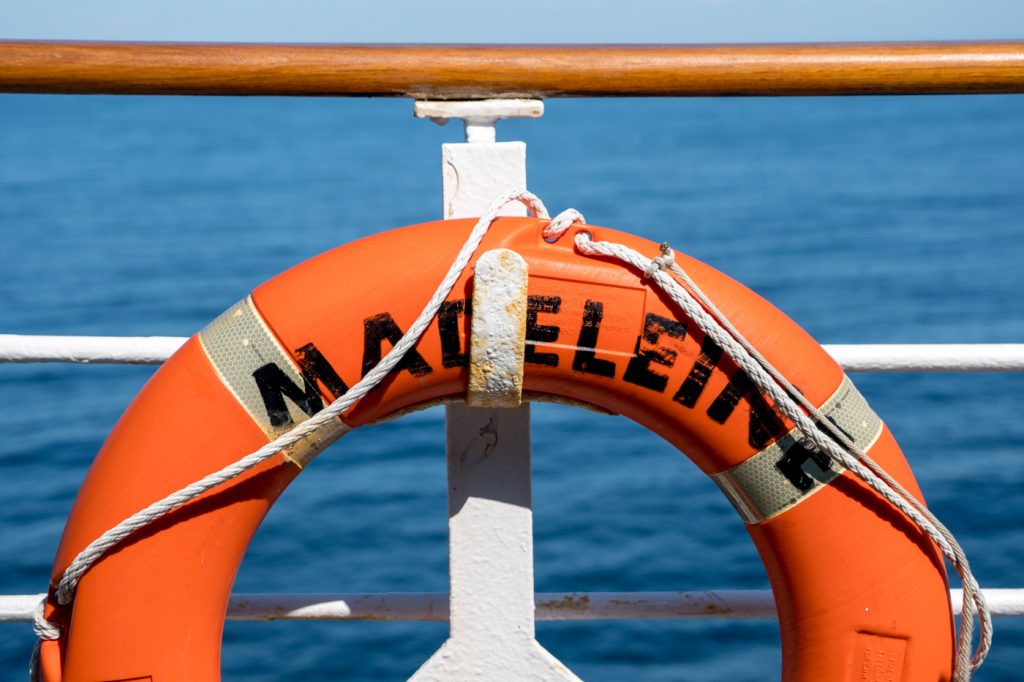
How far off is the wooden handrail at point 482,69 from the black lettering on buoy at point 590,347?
269 mm

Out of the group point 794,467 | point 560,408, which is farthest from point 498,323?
point 560,408

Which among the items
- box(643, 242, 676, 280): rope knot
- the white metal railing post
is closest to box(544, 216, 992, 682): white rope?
box(643, 242, 676, 280): rope knot

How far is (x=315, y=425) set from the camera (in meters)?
1.28

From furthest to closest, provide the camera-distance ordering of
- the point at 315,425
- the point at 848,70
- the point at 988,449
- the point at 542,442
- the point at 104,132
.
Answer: the point at 104,132, the point at 542,442, the point at 988,449, the point at 848,70, the point at 315,425

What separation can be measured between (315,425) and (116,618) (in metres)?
0.29

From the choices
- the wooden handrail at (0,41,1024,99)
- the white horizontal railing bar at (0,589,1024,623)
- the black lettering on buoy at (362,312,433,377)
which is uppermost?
the wooden handrail at (0,41,1024,99)

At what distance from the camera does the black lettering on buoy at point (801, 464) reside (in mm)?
1333

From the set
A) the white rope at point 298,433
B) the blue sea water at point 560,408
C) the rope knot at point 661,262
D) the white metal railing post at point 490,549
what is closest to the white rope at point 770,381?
the rope knot at point 661,262

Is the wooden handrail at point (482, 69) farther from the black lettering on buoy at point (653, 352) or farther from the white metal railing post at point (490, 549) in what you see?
the black lettering on buoy at point (653, 352)

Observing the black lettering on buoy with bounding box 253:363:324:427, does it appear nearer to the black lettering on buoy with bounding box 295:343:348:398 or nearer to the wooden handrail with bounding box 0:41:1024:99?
the black lettering on buoy with bounding box 295:343:348:398

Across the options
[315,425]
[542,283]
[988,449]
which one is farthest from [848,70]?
[988,449]

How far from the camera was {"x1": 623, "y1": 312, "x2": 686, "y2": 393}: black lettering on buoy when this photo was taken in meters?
1.30

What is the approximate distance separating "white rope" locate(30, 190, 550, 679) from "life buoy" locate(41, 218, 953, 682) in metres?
0.02

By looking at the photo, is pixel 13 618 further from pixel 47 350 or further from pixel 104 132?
pixel 104 132
